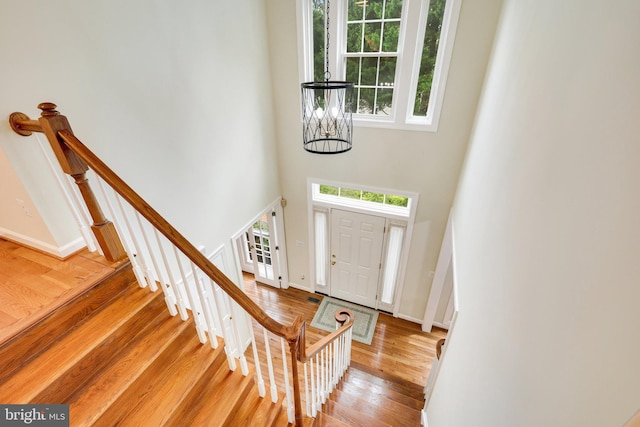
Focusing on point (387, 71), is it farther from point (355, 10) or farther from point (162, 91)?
point (162, 91)

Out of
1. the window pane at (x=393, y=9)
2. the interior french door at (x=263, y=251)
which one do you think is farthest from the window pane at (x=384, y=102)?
the interior french door at (x=263, y=251)

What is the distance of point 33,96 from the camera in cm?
175

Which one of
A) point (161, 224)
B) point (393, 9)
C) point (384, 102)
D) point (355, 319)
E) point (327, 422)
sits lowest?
point (355, 319)

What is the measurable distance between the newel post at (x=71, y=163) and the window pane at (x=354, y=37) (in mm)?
3085

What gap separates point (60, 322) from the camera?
1.62 m

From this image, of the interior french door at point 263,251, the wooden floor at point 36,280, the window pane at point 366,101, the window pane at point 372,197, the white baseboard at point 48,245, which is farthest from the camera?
the interior french door at point 263,251

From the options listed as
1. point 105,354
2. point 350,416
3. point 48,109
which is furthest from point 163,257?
point 350,416

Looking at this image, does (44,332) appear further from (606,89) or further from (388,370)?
(388,370)

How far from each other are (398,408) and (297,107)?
381 cm

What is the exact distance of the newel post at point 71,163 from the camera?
1.44 meters

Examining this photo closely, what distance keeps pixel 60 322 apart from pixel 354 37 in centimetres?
380

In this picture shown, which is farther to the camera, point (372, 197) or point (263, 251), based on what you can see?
point (263, 251)

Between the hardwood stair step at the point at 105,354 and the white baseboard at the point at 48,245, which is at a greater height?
the white baseboard at the point at 48,245

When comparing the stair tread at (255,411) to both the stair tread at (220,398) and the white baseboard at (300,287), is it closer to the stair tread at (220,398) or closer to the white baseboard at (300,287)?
the stair tread at (220,398)
